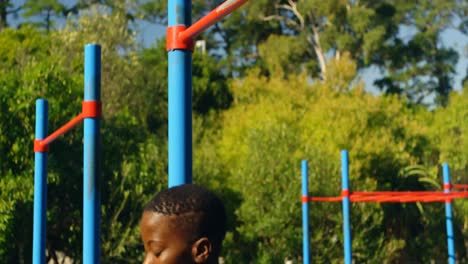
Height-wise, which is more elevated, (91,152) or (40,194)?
(91,152)

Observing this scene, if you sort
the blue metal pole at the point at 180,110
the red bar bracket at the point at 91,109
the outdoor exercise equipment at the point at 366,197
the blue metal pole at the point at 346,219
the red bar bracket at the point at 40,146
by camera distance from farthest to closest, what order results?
the blue metal pole at the point at 346,219 < the outdoor exercise equipment at the point at 366,197 < the red bar bracket at the point at 40,146 < the red bar bracket at the point at 91,109 < the blue metal pole at the point at 180,110

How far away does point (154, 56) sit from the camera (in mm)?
40938

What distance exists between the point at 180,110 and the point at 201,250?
10.5ft

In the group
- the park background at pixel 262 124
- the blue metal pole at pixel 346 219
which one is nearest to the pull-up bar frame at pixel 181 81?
the blue metal pole at pixel 346 219

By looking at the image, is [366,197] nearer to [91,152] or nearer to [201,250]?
[91,152]

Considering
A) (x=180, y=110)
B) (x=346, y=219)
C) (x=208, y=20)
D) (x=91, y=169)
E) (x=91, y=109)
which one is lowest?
(x=346, y=219)

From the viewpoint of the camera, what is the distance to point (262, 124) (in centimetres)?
2998

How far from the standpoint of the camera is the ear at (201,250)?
2070 mm

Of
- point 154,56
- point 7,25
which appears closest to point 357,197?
point 154,56

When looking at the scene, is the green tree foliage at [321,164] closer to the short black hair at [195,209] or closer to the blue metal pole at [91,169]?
the blue metal pole at [91,169]

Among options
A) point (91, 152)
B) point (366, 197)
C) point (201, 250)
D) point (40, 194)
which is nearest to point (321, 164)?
point (366, 197)

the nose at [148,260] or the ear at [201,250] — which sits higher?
the ear at [201,250]

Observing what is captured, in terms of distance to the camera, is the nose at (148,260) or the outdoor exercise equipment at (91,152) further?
the outdoor exercise equipment at (91,152)

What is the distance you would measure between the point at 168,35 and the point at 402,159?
95.7 ft
